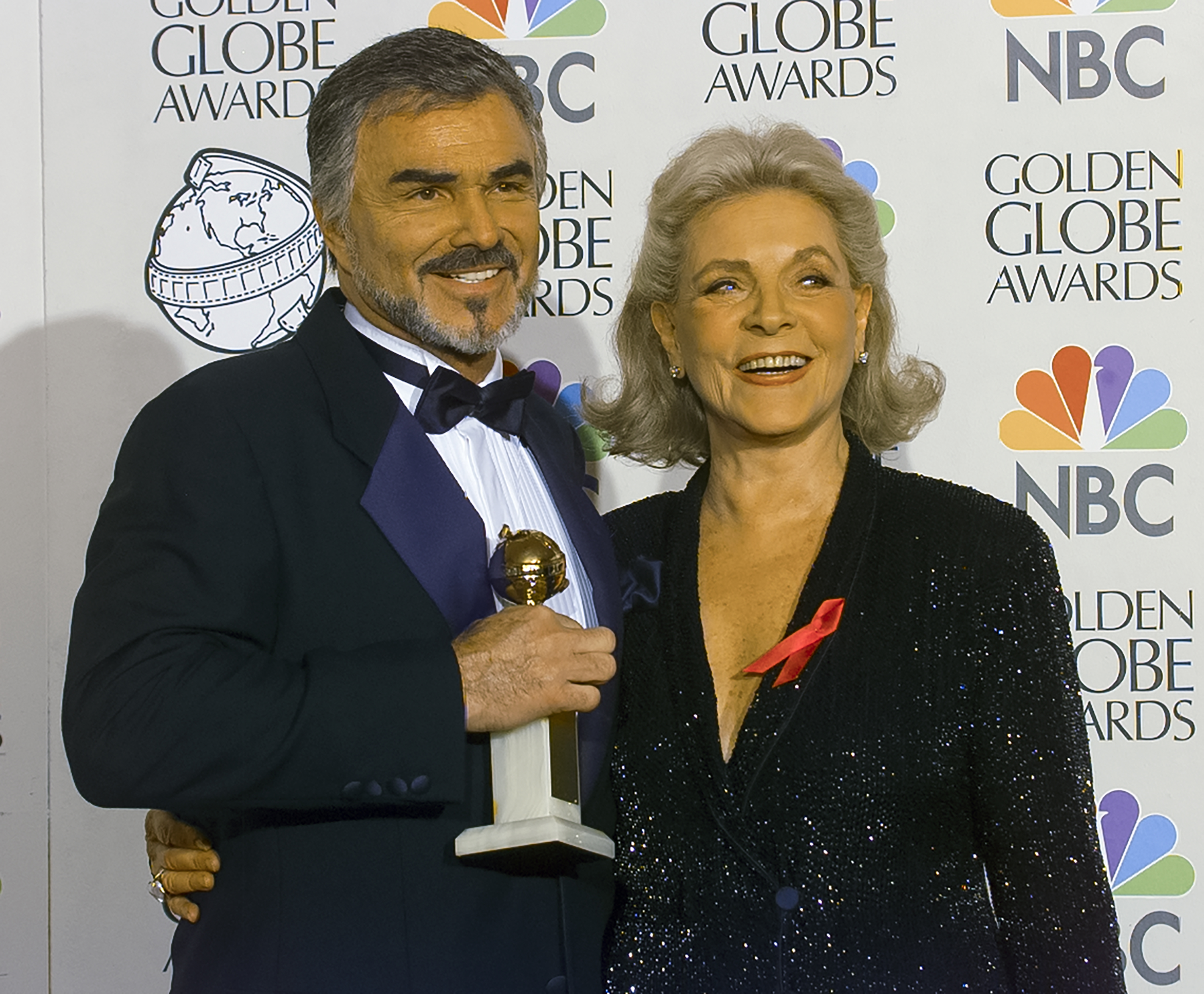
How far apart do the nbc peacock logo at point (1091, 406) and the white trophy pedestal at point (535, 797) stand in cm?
153

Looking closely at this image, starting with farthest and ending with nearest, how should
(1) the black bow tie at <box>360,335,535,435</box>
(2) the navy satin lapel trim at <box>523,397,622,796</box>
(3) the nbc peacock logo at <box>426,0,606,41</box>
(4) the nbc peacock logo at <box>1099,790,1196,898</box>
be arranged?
(3) the nbc peacock logo at <box>426,0,606,41</box>
(4) the nbc peacock logo at <box>1099,790,1196,898</box>
(2) the navy satin lapel trim at <box>523,397,622,796</box>
(1) the black bow tie at <box>360,335,535,435</box>

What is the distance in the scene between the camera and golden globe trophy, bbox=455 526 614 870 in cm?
177

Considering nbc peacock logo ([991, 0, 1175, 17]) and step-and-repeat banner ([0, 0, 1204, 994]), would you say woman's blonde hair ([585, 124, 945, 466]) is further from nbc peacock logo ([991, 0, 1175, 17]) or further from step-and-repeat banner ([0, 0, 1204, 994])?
nbc peacock logo ([991, 0, 1175, 17])

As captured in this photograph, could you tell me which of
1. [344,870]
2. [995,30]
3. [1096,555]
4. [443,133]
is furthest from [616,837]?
[995,30]

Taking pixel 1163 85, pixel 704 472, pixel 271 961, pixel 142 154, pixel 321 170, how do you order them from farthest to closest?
pixel 142 154 → pixel 1163 85 → pixel 704 472 → pixel 321 170 → pixel 271 961

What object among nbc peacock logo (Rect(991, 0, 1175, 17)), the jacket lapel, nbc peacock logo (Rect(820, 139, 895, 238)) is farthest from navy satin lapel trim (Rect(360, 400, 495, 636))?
nbc peacock logo (Rect(991, 0, 1175, 17))

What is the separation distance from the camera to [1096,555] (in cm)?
298

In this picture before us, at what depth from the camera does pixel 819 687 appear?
6.64ft

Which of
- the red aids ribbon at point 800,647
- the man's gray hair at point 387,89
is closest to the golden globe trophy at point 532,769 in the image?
the red aids ribbon at point 800,647

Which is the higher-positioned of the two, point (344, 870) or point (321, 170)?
point (321, 170)

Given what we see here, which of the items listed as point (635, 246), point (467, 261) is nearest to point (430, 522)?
point (467, 261)

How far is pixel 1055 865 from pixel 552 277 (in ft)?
5.53

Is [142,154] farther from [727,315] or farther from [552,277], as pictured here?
[727,315]

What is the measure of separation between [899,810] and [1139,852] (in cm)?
123
